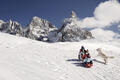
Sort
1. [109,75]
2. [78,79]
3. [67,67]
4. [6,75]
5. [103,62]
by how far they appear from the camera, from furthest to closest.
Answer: [103,62]
[67,67]
[109,75]
[78,79]
[6,75]

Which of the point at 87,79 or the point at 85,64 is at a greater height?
the point at 85,64

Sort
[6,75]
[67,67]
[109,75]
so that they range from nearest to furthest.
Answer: [6,75], [109,75], [67,67]

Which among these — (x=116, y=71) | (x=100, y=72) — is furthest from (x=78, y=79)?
(x=116, y=71)

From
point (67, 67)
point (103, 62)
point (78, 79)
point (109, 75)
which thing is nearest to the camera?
point (78, 79)

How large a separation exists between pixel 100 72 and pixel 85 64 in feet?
4.92

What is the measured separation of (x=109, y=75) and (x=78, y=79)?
290 cm

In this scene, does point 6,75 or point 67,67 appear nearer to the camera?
point 6,75

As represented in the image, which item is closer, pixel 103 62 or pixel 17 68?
pixel 17 68

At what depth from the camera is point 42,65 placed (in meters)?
13.0

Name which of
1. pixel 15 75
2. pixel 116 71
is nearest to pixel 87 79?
pixel 116 71

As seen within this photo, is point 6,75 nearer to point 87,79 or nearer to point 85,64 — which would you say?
point 87,79

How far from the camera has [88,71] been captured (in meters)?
Answer: 12.8

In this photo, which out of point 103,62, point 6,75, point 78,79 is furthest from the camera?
point 103,62

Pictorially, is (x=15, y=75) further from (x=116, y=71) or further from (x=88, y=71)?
(x=116, y=71)
